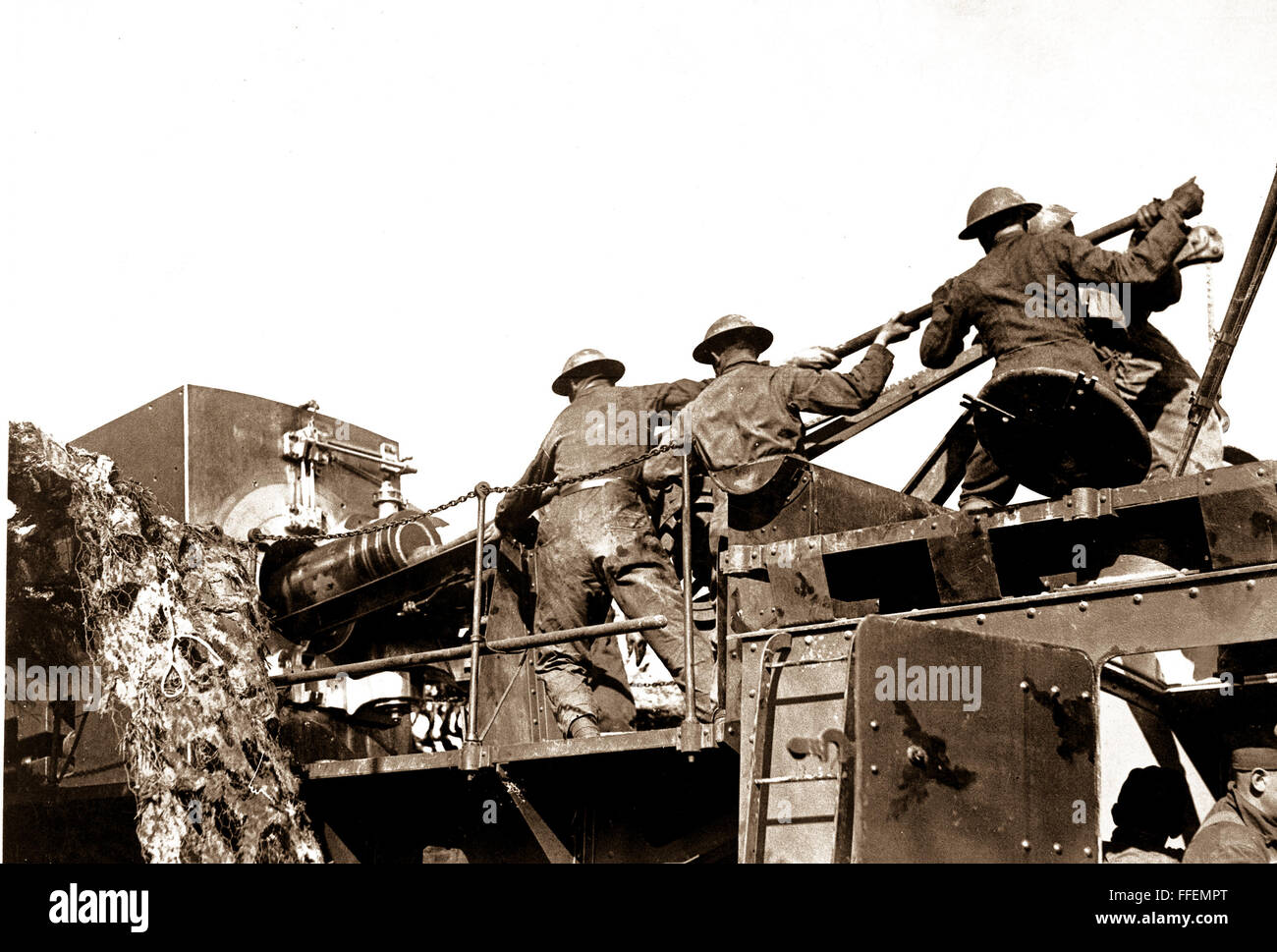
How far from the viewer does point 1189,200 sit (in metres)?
6.95

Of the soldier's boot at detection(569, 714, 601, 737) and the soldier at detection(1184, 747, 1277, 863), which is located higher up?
the soldier's boot at detection(569, 714, 601, 737)

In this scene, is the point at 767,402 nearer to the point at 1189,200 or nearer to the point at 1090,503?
the point at 1189,200

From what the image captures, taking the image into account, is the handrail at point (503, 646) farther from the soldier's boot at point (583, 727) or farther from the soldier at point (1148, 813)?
the soldier at point (1148, 813)

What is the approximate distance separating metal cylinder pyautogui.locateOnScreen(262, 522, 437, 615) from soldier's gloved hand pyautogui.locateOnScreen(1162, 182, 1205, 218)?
16.6 feet

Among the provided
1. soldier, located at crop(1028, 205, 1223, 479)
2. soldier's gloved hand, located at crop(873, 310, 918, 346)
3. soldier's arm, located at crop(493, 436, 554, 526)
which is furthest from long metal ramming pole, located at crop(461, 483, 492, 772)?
soldier, located at crop(1028, 205, 1223, 479)

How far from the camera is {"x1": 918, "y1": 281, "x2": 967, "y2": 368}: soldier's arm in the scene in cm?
760

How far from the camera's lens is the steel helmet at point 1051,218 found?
7773 millimetres

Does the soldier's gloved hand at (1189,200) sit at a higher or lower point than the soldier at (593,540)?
higher

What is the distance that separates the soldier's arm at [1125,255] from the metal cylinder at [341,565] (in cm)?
452

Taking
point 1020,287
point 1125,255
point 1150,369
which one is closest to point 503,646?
point 1020,287

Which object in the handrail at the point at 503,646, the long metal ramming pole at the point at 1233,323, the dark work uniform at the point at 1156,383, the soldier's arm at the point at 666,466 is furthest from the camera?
the soldier's arm at the point at 666,466

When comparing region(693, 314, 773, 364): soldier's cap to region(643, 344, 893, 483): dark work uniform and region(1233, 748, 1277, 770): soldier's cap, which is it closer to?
region(643, 344, 893, 483): dark work uniform

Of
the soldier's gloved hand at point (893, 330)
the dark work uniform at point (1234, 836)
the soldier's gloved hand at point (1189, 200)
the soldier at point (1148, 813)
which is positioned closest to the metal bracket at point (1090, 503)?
the dark work uniform at point (1234, 836)
